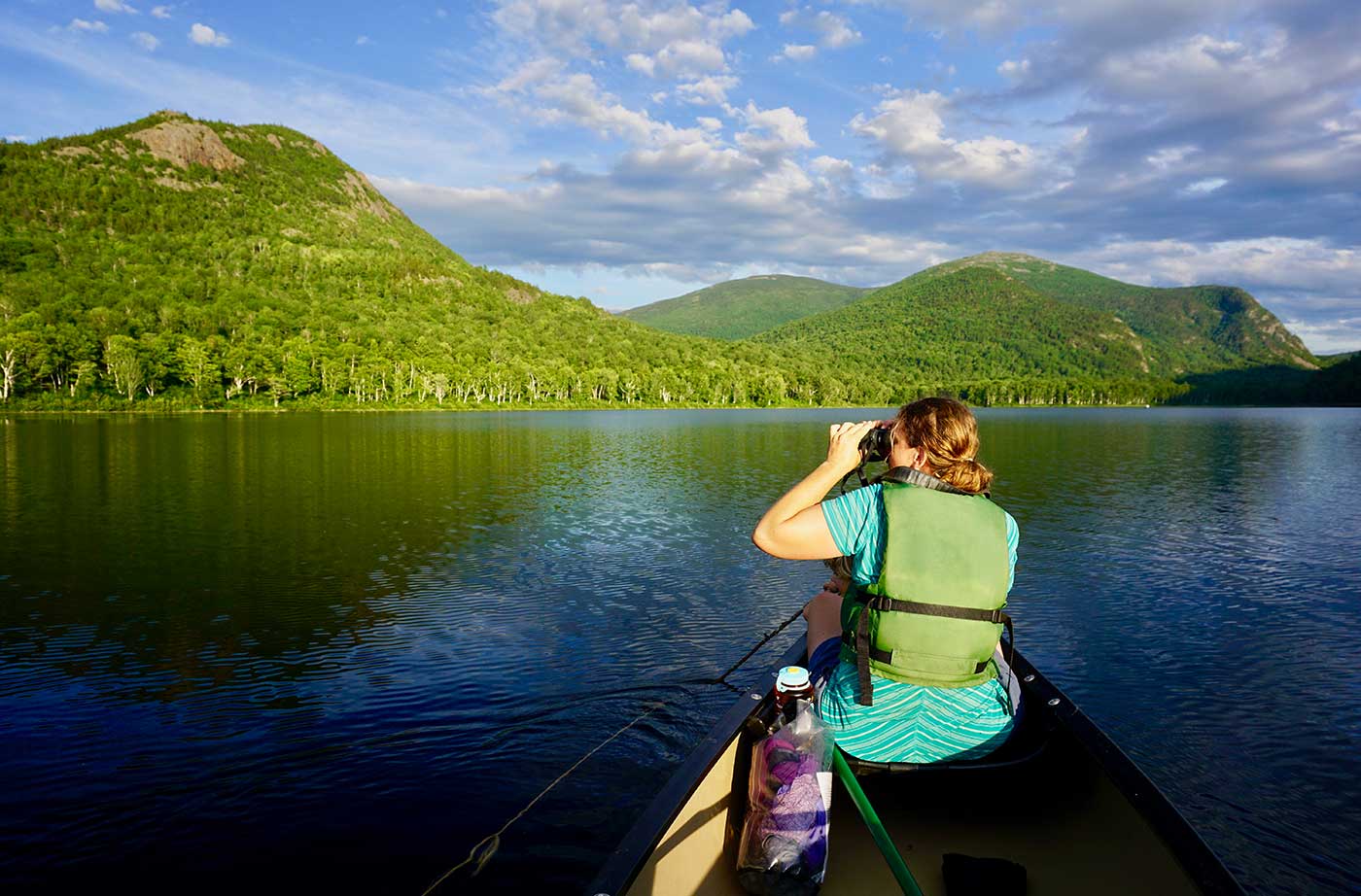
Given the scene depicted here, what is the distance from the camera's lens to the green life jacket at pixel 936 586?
370 centimetres

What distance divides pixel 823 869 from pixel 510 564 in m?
12.1

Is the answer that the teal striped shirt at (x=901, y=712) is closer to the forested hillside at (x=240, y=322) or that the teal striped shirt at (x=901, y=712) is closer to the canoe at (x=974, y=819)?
the canoe at (x=974, y=819)

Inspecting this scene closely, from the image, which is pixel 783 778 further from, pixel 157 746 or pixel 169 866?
pixel 157 746

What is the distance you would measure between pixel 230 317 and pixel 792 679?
457 ft

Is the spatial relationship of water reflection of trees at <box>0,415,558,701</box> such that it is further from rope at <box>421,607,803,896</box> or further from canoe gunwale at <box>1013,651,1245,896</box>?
canoe gunwale at <box>1013,651,1245,896</box>

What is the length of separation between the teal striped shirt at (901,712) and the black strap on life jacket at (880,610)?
11 cm

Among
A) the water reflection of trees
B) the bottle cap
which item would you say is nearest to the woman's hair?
the bottle cap

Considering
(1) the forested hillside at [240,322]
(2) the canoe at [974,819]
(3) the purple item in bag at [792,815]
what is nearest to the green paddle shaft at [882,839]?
(3) the purple item in bag at [792,815]

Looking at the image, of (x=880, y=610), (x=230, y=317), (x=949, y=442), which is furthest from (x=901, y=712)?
(x=230, y=317)

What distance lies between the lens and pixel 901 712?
3973mm

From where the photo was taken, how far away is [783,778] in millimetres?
3590

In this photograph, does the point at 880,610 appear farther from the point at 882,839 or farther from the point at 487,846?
the point at 487,846

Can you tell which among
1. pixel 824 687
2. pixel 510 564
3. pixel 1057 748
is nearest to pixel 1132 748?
pixel 1057 748

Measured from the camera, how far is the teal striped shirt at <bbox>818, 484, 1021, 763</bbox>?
3824 millimetres
